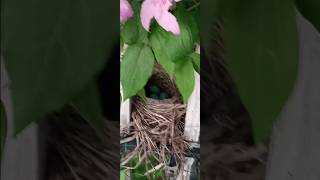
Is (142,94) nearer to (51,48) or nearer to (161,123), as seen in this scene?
(161,123)

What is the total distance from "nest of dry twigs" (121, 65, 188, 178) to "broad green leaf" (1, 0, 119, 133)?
11cm

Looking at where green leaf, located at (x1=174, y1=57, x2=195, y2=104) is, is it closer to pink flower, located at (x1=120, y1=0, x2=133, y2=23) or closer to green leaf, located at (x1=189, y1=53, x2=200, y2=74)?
green leaf, located at (x1=189, y1=53, x2=200, y2=74)

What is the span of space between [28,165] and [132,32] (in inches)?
13.3

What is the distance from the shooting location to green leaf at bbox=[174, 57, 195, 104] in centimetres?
88

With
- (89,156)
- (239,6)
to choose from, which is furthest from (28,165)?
(239,6)

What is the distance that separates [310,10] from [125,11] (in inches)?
13.7

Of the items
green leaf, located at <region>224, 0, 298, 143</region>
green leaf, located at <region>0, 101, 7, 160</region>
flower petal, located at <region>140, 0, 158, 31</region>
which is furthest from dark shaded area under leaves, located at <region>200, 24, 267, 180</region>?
green leaf, located at <region>0, 101, 7, 160</region>

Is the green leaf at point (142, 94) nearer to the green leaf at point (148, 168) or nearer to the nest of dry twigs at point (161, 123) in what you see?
the nest of dry twigs at point (161, 123)

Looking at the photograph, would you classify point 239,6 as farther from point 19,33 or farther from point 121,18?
point 19,33

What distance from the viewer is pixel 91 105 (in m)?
0.89

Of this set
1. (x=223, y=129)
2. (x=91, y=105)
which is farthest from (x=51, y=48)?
(x=223, y=129)

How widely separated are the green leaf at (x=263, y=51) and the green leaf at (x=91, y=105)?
266 mm

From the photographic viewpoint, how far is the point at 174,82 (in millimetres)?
887

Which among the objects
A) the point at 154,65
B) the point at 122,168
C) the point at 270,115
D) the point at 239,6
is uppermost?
the point at 239,6
